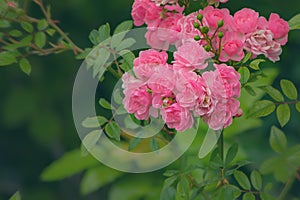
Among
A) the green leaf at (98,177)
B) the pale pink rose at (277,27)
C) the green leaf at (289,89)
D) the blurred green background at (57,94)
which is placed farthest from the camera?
the blurred green background at (57,94)

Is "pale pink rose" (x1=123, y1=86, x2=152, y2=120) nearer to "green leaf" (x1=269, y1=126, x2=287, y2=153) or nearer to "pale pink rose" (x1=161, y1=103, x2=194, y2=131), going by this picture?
"pale pink rose" (x1=161, y1=103, x2=194, y2=131)

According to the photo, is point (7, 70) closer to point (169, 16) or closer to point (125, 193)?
point (125, 193)

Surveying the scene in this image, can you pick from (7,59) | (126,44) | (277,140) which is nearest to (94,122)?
(126,44)

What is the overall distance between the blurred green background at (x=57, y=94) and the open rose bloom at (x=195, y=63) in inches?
58.7

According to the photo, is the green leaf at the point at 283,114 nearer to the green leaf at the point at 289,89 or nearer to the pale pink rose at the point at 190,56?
the green leaf at the point at 289,89

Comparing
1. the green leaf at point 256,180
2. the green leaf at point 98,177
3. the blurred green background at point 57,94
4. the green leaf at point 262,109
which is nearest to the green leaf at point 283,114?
the green leaf at point 262,109

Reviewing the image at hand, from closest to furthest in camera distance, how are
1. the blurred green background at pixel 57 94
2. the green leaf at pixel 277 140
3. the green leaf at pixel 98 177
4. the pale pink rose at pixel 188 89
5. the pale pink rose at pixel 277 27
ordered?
the pale pink rose at pixel 188 89
the pale pink rose at pixel 277 27
the green leaf at pixel 277 140
the green leaf at pixel 98 177
the blurred green background at pixel 57 94

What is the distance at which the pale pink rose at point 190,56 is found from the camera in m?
0.98

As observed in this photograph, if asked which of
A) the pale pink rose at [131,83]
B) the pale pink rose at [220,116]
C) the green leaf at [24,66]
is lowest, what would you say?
the green leaf at [24,66]

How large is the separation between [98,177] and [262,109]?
2.70ft

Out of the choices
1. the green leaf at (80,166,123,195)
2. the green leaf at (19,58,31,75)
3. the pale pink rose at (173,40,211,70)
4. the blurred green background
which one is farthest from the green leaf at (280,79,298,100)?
the blurred green background

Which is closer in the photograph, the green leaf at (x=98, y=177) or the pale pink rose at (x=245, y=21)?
the pale pink rose at (x=245, y=21)

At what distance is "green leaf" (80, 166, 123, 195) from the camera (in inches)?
73.9

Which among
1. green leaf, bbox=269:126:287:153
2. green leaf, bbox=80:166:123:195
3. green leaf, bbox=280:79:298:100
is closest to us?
green leaf, bbox=280:79:298:100
